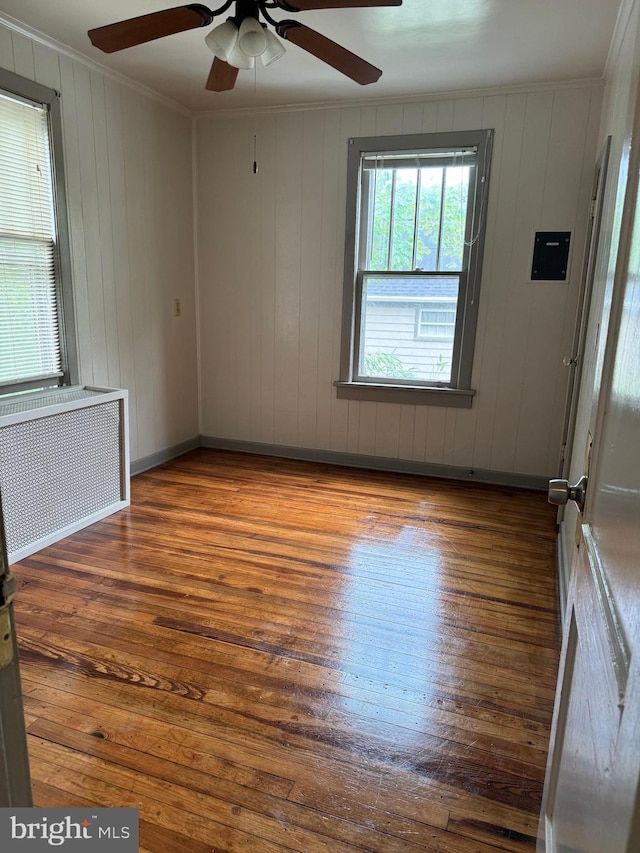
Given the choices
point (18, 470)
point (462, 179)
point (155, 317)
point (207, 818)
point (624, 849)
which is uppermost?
point (462, 179)

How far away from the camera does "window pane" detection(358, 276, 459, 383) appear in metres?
4.10

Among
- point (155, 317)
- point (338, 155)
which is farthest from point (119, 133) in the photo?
point (338, 155)

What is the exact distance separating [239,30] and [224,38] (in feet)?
0.22

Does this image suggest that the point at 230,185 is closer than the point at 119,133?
No

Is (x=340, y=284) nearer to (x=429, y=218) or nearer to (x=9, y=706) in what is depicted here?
(x=429, y=218)

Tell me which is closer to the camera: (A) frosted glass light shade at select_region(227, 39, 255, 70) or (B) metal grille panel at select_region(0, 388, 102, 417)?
(A) frosted glass light shade at select_region(227, 39, 255, 70)

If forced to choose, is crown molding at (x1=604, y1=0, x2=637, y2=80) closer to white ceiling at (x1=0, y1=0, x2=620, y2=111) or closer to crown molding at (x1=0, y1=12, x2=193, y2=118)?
white ceiling at (x1=0, y1=0, x2=620, y2=111)

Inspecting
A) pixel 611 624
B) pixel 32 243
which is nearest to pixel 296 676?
pixel 611 624

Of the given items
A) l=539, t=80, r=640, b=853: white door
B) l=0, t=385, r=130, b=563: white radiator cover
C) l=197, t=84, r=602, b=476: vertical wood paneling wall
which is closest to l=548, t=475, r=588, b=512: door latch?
l=539, t=80, r=640, b=853: white door

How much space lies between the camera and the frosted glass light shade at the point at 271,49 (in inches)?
88.4

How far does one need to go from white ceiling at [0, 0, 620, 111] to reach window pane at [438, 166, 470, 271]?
1.78 ft

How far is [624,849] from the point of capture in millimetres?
480

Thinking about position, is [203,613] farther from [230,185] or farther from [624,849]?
[230,185]

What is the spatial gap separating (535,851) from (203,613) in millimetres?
1471
